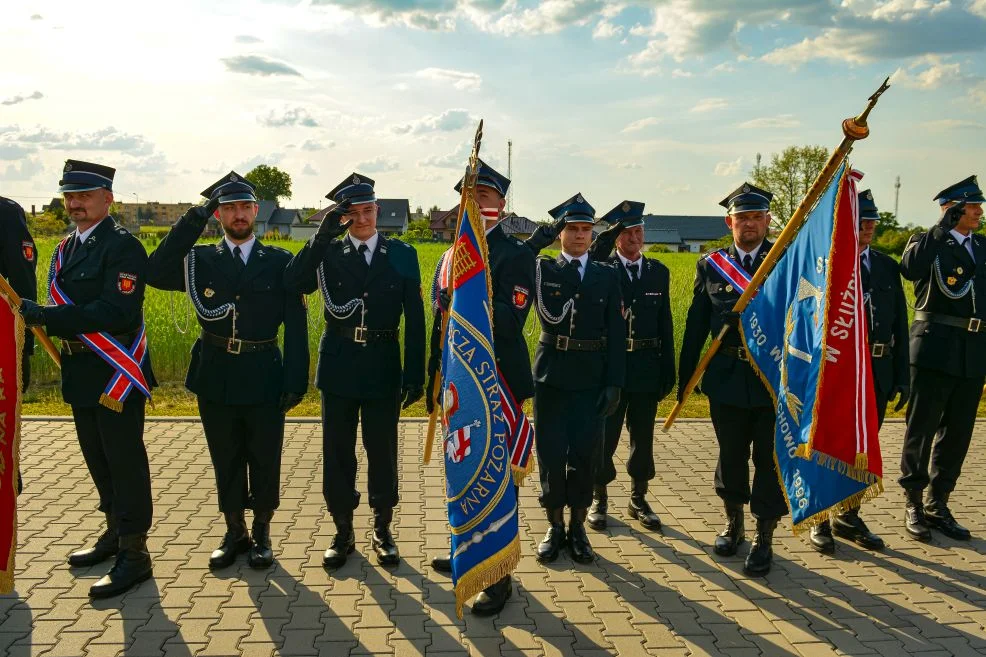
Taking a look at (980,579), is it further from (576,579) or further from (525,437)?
(525,437)

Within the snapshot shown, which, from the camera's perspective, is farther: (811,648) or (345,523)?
(345,523)

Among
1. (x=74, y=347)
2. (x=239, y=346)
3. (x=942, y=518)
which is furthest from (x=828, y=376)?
(x=74, y=347)

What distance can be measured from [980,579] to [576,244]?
10.3ft

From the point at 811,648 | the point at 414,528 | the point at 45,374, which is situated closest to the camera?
the point at 811,648

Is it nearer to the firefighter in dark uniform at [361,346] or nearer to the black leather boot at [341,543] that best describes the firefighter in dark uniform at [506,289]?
the firefighter in dark uniform at [361,346]

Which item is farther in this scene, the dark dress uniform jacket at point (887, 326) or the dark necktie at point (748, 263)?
the dark dress uniform jacket at point (887, 326)

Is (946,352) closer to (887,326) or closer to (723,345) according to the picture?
(887,326)

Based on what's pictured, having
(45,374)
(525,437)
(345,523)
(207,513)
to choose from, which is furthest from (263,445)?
(45,374)

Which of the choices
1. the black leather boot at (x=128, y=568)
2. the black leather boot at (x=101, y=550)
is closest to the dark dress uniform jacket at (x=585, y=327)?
the black leather boot at (x=128, y=568)

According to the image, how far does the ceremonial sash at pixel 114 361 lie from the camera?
14.4 feet

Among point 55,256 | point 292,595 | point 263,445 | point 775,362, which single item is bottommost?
point 292,595

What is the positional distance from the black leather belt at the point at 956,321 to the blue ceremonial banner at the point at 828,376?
157 cm

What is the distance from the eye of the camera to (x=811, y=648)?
12.5 feet

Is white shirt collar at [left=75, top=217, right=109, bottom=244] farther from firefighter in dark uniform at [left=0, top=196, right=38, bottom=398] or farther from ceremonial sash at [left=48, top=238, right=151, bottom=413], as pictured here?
firefighter in dark uniform at [left=0, top=196, right=38, bottom=398]
